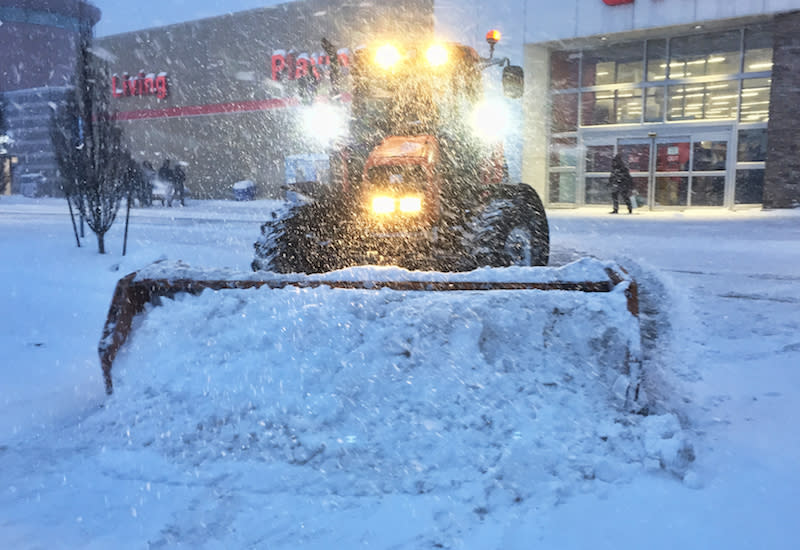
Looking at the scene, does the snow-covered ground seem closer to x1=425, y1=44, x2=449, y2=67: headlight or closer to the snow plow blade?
the snow plow blade

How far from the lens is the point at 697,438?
118 inches

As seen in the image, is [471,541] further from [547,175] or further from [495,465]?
[547,175]

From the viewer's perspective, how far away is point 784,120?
15633 millimetres

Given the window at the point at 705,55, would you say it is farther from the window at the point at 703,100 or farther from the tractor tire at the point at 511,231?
the tractor tire at the point at 511,231

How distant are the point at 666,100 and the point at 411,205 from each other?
49.5 feet

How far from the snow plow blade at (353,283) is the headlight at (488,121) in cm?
298

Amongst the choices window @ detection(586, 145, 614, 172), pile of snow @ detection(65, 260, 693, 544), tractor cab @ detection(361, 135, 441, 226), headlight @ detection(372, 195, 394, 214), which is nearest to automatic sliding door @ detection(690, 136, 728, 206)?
window @ detection(586, 145, 614, 172)

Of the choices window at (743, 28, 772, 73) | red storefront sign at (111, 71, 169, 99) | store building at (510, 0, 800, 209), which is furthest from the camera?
red storefront sign at (111, 71, 169, 99)

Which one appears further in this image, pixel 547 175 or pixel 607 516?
pixel 547 175

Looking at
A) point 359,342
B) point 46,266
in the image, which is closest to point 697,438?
point 359,342

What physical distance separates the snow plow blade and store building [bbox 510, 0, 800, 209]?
49.5 feet

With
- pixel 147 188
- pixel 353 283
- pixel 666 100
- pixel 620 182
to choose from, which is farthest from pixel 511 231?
pixel 147 188

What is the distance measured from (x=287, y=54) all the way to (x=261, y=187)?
5.33 meters

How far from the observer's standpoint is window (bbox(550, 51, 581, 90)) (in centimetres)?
1866
